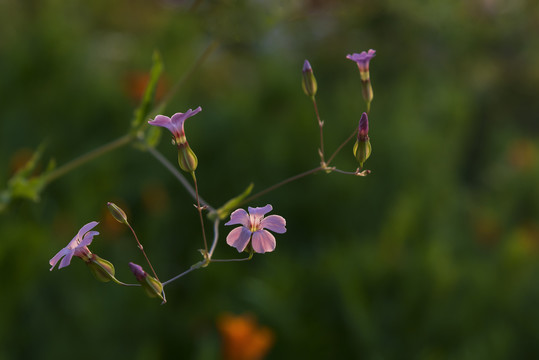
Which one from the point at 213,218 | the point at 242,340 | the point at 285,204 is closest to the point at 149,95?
the point at 213,218

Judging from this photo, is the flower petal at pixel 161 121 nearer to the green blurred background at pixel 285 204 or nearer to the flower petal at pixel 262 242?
the flower petal at pixel 262 242

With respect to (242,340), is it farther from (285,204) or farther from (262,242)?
(285,204)

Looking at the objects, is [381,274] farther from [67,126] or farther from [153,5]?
[153,5]

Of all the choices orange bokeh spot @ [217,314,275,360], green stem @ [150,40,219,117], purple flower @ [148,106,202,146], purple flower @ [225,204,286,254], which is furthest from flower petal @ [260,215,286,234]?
orange bokeh spot @ [217,314,275,360]

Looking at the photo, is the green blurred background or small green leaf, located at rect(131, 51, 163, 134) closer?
small green leaf, located at rect(131, 51, 163, 134)

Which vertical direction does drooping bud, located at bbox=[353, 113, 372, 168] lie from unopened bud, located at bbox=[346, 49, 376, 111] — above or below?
below

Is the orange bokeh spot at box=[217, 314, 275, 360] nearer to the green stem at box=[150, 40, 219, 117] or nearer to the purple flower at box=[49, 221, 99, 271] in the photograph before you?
the green stem at box=[150, 40, 219, 117]

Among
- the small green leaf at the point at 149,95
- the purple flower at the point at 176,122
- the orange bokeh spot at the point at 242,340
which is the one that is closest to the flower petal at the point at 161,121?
the purple flower at the point at 176,122
